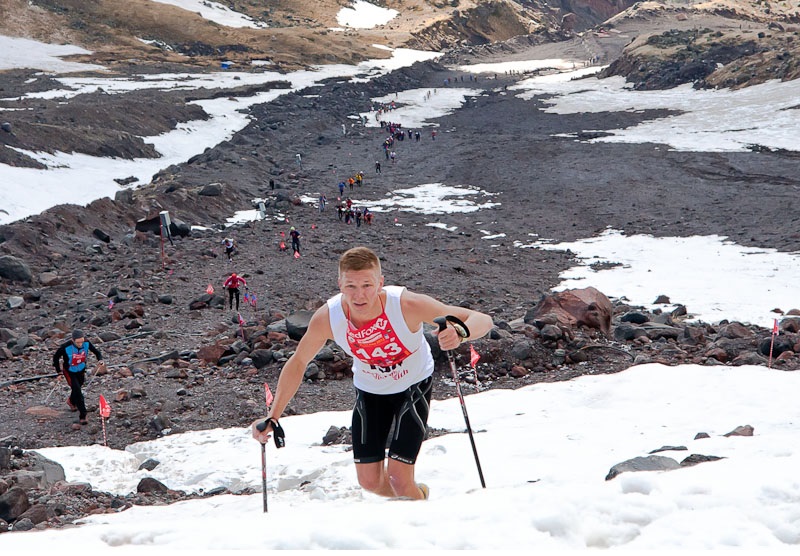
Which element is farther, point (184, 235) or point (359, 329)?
point (184, 235)

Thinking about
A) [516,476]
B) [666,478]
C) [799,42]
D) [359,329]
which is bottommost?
[516,476]

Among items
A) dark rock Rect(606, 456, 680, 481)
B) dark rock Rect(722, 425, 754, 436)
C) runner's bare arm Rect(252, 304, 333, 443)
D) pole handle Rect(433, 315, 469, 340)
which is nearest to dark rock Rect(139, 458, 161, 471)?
runner's bare arm Rect(252, 304, 333, 443)

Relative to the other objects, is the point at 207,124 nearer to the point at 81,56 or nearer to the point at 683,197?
the point at 683,197

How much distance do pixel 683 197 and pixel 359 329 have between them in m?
28.3

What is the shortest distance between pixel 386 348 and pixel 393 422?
0.71m

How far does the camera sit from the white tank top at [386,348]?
15.9 ft

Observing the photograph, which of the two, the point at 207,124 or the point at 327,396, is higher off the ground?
the point at 207,124

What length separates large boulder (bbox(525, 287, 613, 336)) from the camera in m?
13.0

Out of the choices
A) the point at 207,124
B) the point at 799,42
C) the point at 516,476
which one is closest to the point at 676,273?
the point at 516,476

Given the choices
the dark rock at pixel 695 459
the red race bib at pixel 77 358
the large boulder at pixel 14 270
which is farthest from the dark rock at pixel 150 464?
the large boulder at pixel 14 270

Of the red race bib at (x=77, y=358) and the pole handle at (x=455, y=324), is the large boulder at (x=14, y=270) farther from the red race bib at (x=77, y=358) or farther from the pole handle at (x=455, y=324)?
the pole handle at (x=455, y=324)

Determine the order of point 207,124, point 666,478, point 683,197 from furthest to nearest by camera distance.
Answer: point 207,124 → point 683,197 → point 666,478

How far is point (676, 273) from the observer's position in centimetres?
1919

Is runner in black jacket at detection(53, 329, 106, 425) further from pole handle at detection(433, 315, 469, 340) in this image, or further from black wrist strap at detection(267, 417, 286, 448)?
pole handle at detection(433, 315, 469, 340)
